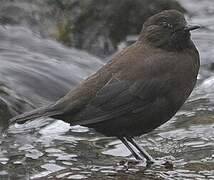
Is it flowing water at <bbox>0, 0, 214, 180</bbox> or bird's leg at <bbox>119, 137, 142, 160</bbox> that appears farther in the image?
bird's leg at <bbox>119, 137, 142, 160</bbox>

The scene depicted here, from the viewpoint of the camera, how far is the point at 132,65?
5.12m

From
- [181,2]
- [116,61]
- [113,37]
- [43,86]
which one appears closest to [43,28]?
[113,37]

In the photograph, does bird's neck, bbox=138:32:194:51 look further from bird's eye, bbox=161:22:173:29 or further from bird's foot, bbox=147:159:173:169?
bird's foot, bbox=147:159:173:169

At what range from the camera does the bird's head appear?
5.25m

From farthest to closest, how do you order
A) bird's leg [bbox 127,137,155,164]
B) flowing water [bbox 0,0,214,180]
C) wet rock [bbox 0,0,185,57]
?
wet rock [bbox 0,0,185,57]
bird's leg [bbox 127,137,155,164]
flowing water [bbox 0,0,214,180]

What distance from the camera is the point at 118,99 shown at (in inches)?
202

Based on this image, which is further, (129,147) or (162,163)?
(129,147)

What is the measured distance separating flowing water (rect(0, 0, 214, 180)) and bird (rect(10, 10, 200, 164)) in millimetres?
316

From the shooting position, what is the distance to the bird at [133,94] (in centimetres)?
507

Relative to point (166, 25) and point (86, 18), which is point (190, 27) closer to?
point (166, 25)

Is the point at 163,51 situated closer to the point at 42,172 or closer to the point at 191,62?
the point at 191,62

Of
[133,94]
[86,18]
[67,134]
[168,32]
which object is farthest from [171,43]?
[86,18]

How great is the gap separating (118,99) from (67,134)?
4.36 ft

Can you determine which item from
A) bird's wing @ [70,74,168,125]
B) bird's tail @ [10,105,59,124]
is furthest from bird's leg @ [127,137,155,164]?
bird's tail @ [10,105,59,124]
